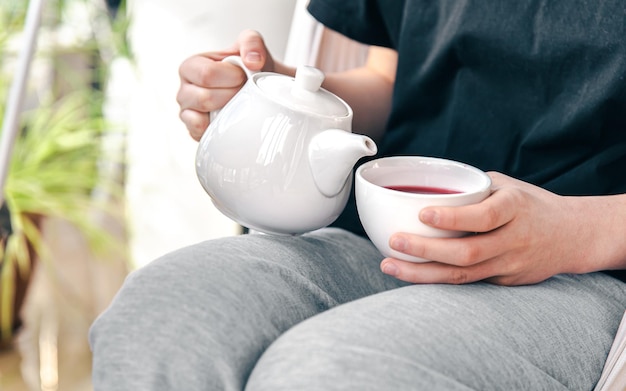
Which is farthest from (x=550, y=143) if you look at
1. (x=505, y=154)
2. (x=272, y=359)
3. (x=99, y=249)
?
(x=99, y=249)

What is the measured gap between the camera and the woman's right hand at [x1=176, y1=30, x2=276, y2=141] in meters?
0.82

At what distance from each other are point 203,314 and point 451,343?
0.63 feet

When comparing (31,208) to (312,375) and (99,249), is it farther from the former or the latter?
(312,375)

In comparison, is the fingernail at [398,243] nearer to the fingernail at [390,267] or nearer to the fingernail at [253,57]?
the fingernail at [390,267]

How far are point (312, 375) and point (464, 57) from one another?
0.52 meters

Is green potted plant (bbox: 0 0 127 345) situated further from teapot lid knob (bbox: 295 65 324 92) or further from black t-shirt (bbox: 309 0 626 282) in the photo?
teapot lid knob (bbox: 295 65 324 92)

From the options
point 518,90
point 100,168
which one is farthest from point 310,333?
point 100,168

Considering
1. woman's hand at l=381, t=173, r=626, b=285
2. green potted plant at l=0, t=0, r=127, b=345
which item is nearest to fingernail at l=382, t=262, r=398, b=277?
woman's hand at l=381, t=173, r=626, b=285

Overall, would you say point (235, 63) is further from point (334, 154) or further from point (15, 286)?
point (15, 286)

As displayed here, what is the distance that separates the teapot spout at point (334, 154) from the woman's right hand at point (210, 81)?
0.50 ft

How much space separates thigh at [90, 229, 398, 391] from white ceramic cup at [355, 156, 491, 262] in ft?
0.27

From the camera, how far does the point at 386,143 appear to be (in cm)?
102

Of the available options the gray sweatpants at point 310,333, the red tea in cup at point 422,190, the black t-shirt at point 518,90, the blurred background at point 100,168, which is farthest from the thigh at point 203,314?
the blurred background at point 100,168

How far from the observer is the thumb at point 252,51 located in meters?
0.81
